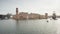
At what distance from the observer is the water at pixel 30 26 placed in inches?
73.5

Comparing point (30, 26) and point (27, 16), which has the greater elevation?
point (27, 16)

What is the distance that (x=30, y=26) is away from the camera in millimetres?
1890

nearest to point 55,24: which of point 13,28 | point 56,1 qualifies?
point 56,1

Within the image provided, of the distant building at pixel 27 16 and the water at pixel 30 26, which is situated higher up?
the distant building at pixel 27 16

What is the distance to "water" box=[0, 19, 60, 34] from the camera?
1.87 m

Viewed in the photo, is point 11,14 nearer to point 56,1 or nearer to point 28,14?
point 28,14

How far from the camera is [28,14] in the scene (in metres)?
1.91

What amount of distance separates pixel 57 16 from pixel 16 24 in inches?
28.3

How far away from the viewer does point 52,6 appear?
75.7 inches

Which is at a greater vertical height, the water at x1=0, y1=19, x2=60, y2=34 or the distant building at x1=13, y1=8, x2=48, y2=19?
the distant building at x1=13, y1=8, x2=48, y2=19

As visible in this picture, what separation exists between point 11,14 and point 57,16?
791 millimetres

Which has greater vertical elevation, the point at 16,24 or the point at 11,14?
the point at 11,14

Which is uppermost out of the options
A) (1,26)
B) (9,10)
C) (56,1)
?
(56,1)

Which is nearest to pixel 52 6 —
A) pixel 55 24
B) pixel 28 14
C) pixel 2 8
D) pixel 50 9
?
pixel 50 9
